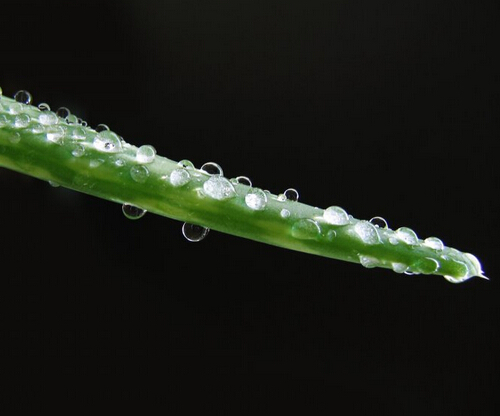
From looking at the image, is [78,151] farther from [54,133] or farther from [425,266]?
[425,266]

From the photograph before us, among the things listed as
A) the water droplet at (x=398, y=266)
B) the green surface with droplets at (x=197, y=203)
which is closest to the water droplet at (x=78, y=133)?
the green surface with droplets at (x=197, y=203)

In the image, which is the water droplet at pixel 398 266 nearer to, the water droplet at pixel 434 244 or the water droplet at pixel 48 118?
the water droplet at pixel 434 244

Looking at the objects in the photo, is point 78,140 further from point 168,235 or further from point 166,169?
point 168,235

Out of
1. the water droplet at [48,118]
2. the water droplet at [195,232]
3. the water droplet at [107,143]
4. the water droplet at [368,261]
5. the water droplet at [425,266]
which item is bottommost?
the water droplet at [368,261]

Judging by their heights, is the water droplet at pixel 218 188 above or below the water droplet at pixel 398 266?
above

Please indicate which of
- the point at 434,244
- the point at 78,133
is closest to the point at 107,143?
the point at 78,133

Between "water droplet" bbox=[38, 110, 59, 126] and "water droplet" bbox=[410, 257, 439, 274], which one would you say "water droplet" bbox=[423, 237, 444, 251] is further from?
"water droplet" bbox=[38, 110, 59, 126]

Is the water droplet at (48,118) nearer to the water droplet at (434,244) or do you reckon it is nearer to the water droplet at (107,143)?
the water droplet at (107,143)

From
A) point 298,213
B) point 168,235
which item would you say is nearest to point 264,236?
point 298,213
